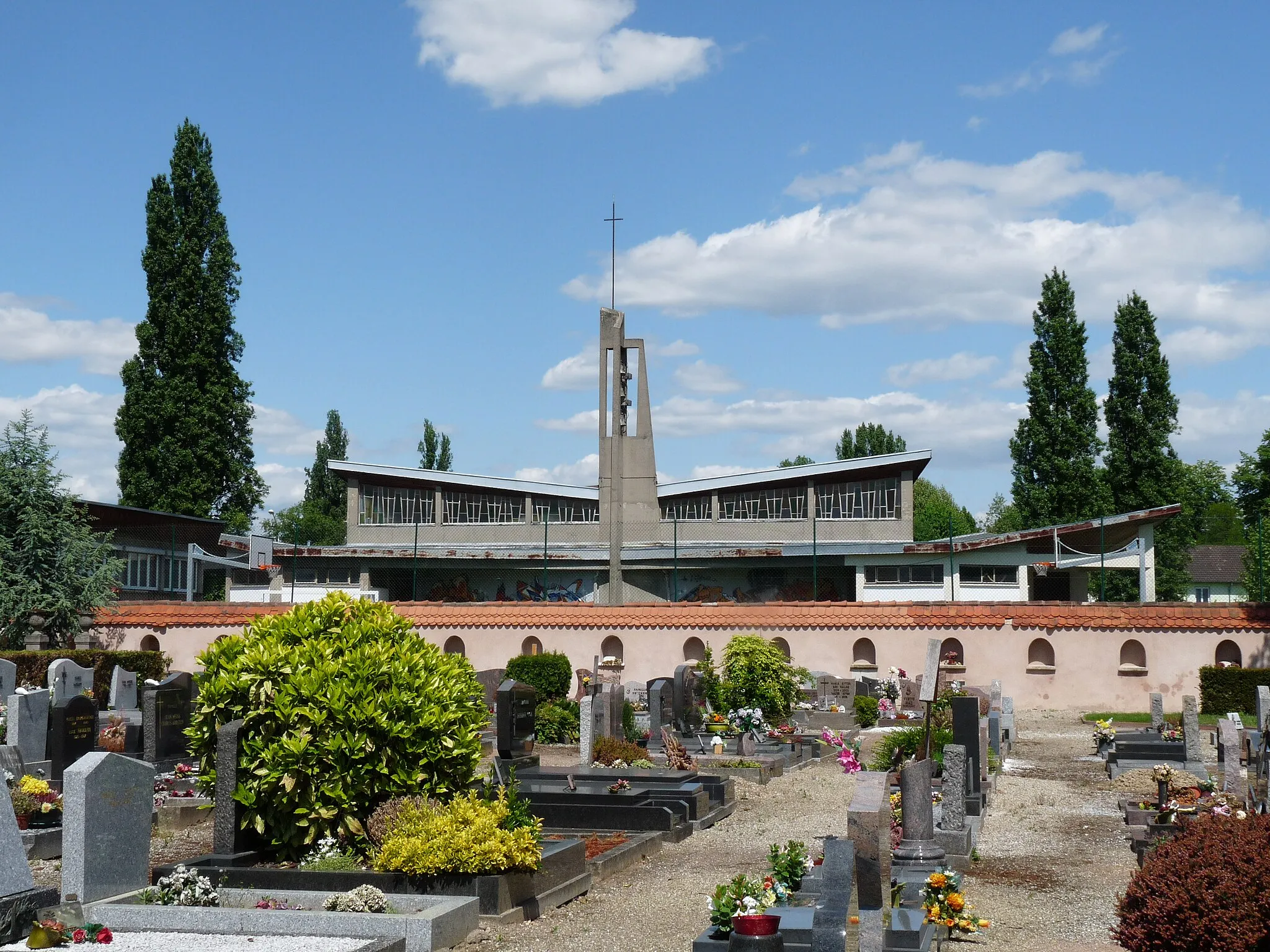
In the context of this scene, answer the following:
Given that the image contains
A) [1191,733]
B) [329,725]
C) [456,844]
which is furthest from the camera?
[1191,733]

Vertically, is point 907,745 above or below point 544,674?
below

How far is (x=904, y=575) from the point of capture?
3819 centimetres

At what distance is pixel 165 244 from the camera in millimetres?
42094

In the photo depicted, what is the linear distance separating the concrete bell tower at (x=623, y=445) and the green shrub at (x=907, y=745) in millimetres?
26349

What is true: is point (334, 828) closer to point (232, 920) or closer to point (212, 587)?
point (232, 920)

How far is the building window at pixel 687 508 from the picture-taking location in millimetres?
47281

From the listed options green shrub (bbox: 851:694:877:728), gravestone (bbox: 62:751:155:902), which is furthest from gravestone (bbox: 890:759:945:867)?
green shrub (bbox: 851:694:877:728)

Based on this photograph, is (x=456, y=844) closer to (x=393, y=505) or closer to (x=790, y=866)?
(x=790, y=866)

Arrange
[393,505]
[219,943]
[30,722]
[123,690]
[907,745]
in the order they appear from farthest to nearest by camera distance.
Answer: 1. [393,505]
2. [123,690]
3. [30,722]
4. [907,745]
5. [219,943]

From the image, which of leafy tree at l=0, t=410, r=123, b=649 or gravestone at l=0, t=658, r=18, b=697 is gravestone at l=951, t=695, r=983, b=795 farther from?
leafy tree at l=0, t=410, r=123, b=649

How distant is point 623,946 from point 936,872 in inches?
92.8

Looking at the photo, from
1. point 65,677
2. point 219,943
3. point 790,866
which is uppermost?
point 65,677

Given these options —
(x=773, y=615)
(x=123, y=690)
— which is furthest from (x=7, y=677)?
(x=773, y=615)

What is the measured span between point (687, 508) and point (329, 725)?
37112 millimetres
